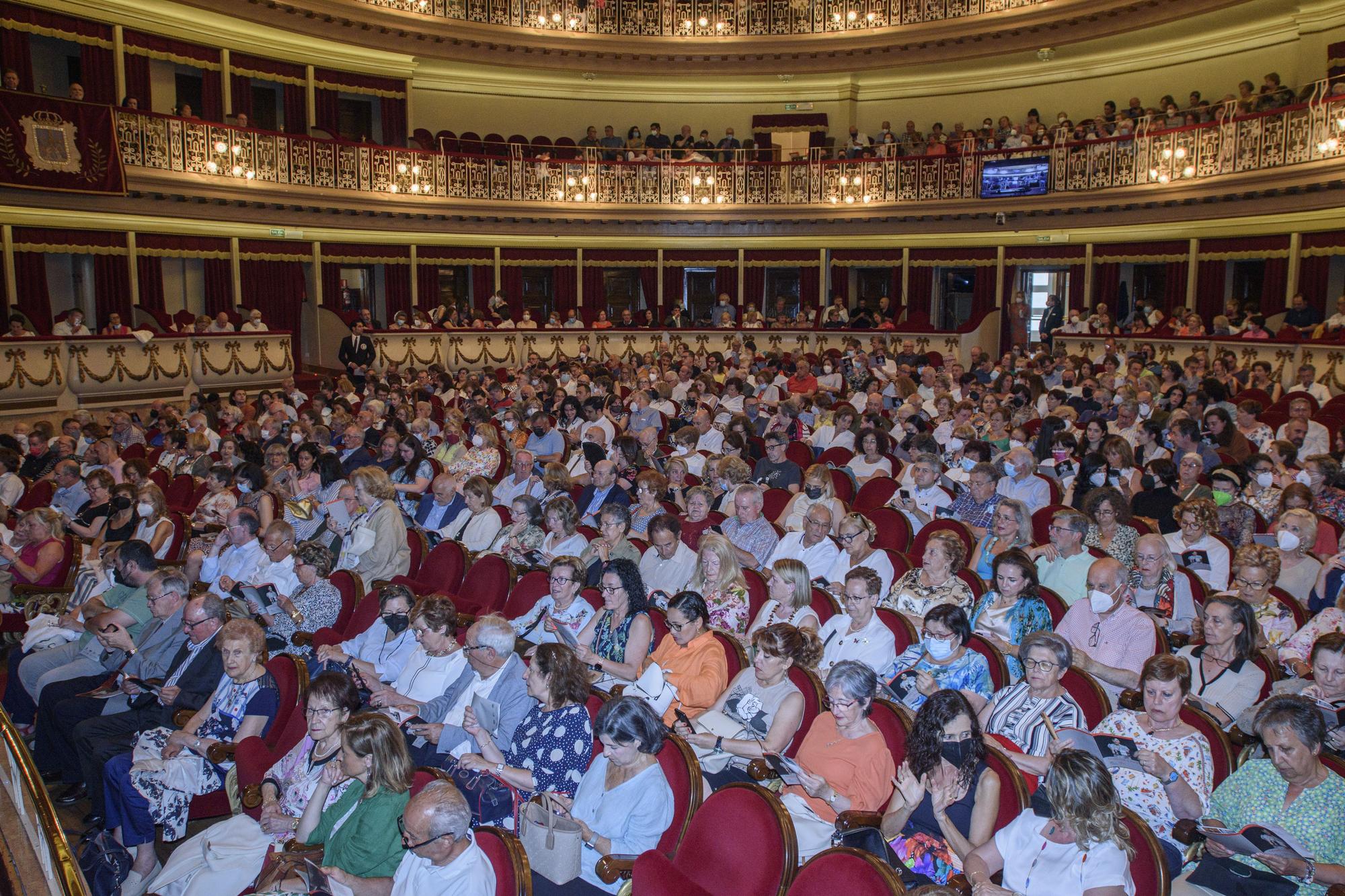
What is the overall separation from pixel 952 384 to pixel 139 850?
33.4 feet

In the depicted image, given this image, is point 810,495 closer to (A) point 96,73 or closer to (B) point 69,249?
(B) point 69,249

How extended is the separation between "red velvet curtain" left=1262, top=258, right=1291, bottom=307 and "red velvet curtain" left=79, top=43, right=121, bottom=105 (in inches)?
754

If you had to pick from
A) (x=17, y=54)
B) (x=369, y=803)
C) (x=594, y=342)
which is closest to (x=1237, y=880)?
(x=369, y=803)

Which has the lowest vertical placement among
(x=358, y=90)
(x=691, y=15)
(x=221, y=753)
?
(x=221, y=753)

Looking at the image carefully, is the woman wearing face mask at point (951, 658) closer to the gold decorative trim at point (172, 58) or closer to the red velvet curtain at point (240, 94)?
the gold decorative trim at point (172, 58)

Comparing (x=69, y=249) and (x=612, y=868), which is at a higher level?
(x=69, y=249)

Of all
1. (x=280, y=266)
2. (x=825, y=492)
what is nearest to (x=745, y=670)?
(x=825, y=492)

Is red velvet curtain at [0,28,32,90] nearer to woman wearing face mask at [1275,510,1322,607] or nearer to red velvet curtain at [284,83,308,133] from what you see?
red velvet curtain at [284,83,308,133]

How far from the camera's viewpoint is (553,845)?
3.87 meters

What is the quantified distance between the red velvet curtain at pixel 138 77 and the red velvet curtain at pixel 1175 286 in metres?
18.1

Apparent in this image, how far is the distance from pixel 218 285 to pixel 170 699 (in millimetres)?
15907

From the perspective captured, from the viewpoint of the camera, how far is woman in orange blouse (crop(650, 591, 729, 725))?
192 inches

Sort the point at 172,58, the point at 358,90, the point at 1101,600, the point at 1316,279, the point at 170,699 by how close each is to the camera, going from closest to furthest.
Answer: the point at 1101,600 < the point at 170,699 < the point at 1316,279 < the point at 172,58 < the point at 358,90

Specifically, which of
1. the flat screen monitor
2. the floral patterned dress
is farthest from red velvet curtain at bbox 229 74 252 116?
the floral patterned dress
